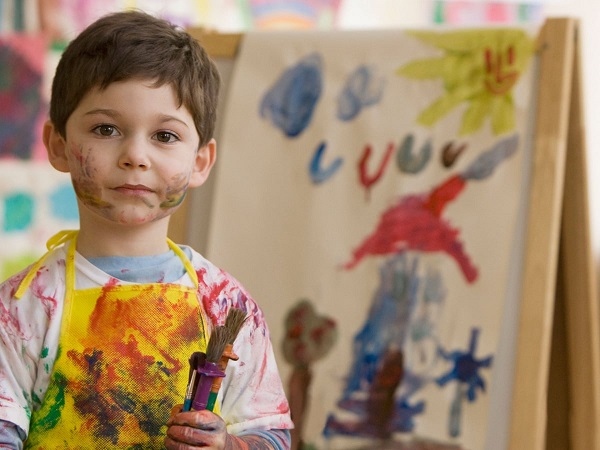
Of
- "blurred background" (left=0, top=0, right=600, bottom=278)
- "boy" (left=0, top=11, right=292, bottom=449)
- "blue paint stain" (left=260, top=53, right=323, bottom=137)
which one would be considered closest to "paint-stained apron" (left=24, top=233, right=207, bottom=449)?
"boy" (left=0, top=11, right=292, bottom=449)

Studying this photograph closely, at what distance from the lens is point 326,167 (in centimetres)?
194

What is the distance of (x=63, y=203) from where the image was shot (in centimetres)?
280

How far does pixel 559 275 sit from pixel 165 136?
1009mm

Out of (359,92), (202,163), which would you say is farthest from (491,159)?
(202,163)

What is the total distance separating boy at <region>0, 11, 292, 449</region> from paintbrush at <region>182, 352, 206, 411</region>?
0.03 m

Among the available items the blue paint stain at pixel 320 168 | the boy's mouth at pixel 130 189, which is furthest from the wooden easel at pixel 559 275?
the boy's mouth at pixel 130 189

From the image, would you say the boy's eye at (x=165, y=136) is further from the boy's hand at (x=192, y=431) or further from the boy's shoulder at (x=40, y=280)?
the boy's hand at (x=192, y=431)

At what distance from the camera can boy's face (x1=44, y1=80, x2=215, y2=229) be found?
102cm

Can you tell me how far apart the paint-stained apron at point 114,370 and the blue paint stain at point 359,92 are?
97 centimetres

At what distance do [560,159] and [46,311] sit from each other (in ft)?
3.49

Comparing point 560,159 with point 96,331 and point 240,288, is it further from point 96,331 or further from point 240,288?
point 96,331

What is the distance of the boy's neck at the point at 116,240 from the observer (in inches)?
41.6

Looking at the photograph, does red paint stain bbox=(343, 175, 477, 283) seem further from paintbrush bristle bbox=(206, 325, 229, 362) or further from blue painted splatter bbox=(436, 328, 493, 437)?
paintbrush bristle bbox=(206, 325, 229, 362)

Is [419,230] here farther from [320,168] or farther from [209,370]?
[209,370]
